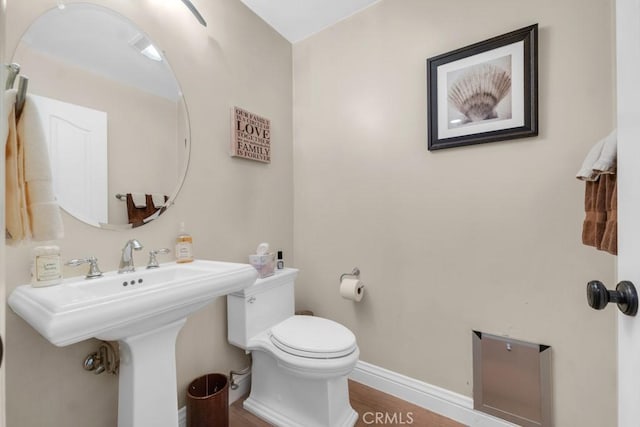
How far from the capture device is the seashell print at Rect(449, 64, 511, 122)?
1.36 m

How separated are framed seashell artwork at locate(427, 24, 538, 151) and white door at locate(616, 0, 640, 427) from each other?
0.86m

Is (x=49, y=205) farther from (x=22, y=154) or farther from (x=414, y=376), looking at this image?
(x=414, y=376)

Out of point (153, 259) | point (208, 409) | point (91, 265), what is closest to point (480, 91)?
point (153, 259)

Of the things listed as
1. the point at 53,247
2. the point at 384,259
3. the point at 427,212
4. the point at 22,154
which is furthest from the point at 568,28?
the point at 53,247

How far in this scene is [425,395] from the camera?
1.55 m

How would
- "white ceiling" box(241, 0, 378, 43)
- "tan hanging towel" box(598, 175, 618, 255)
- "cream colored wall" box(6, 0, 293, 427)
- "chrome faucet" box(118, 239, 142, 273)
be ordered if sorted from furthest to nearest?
1. "white ceiling" box(241, 0, 378, 43)
2. "chrome faucet" box(118, 239, 142, 273)
3. "cream colored wall" box(6, 0, 293, 427)
4. "tan hanging towel" box(598, 175, 618, 255)

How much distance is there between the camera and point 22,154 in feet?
2.14

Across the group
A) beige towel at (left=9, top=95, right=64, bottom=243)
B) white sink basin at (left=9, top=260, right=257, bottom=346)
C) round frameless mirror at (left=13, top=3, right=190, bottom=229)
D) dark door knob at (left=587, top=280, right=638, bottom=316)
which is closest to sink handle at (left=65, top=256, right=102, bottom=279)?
white sink basin at (left=9, top=260, right=257, bottom=346)

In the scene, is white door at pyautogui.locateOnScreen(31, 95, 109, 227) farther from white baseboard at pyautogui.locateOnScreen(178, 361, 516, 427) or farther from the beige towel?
white baseboard at pyautogui.locateOnScreen(178, 361, 516, 427)

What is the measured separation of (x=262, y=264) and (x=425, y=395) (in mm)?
1173

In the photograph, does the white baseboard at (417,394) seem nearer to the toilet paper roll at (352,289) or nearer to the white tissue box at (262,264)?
the toilet paper roll at (352,289)

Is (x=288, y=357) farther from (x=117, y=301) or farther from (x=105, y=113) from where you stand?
(x=105, y=113)

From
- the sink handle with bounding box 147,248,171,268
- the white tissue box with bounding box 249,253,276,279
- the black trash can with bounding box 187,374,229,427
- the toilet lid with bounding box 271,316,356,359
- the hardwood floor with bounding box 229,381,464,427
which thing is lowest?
the hardwood floor with bounding box 229,381,464,427

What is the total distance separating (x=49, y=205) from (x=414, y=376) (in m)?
1.81
